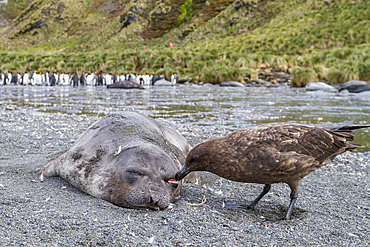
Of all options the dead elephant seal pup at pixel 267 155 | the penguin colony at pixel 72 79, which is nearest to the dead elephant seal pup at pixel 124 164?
the dead elephant seal pup at pixel 267 155

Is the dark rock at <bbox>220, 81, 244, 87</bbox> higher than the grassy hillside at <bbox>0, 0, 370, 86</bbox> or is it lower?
lower

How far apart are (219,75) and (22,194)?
1044 inches

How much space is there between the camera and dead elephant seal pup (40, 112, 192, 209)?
3.41 metres

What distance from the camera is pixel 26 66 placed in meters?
43.7

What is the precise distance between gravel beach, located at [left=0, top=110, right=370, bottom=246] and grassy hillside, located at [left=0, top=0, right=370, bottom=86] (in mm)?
22984

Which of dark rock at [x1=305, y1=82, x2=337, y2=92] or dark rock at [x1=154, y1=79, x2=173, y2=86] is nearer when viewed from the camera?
dark rock at [x1=305, y1=82, x2=337, y2=92]

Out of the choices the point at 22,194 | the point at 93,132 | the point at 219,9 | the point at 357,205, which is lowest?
the point at 357,205

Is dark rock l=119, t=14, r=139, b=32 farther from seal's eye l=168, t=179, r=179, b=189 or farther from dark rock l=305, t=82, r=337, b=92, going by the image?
seal's eye l=168, t=179, r=179, b=189

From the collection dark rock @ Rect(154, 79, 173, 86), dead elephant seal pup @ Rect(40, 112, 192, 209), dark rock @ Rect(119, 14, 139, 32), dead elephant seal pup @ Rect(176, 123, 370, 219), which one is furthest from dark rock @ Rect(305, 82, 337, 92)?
dark rock @ Rect(119, 14, 139, 32)

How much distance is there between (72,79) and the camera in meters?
32.7

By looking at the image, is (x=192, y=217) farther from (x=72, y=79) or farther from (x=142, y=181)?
(x=72, y=79)

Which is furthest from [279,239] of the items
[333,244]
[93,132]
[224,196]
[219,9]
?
[219,9]

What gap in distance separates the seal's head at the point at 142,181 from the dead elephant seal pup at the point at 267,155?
0.22 m

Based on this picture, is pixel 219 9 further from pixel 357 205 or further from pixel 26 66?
pixel 357 205
